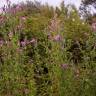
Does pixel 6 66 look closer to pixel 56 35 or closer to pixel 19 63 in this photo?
pixel 19 63

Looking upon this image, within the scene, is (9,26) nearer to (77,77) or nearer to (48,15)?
(77,77)

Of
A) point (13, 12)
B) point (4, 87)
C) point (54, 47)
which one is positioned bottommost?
point (4, 87)

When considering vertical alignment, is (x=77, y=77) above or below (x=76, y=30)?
below

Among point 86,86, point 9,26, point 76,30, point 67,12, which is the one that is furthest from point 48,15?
point 86,86

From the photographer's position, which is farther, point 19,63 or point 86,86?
point 19,63

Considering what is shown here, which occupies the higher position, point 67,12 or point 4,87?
point 67,12

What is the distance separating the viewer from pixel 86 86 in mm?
5277

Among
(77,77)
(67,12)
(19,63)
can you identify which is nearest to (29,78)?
(19,63)

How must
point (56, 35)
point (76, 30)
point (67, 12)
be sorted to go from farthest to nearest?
point (67, 12)
point (76, 30)
point (56, 35)

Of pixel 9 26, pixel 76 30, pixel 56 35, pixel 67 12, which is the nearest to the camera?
pixel 56 35

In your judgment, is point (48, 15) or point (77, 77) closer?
point (77, 77)

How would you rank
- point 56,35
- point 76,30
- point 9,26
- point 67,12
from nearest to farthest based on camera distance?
point 56,35
point 9,26
point 76,30
point 67,12

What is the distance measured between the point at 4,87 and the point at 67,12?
554 centimetres

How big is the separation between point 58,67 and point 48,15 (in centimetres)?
616
